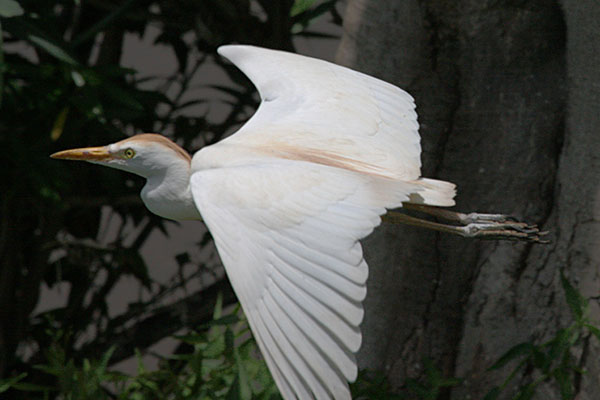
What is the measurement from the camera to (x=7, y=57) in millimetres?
2938

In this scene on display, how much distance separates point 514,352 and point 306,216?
88 centimetres

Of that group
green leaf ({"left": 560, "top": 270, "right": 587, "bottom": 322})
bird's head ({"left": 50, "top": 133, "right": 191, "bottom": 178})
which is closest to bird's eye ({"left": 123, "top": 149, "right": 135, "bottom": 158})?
bird's head ({"left": 50, "top": 133, "right": 191, "bottom": 178})

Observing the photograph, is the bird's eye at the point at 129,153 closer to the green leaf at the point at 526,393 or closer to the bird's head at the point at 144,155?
the bird's head at the point at 144,155

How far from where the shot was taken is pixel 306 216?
151 cm

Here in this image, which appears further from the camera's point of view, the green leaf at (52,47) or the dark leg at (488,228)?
the green leaf at (52,47)

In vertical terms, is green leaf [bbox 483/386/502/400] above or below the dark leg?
below

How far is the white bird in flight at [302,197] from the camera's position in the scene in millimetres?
1375

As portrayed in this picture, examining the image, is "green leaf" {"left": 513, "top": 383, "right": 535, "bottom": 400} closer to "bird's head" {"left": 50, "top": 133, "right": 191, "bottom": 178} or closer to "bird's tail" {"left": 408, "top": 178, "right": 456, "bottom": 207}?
"bird's tail" {"left": 408, "top": 178, "right": 456, "bottom": 207}

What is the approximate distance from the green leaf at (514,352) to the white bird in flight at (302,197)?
567 mm

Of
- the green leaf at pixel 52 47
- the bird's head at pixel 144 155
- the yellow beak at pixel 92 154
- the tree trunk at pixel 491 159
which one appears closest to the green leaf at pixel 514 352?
the tree trunk at pixel 491 159

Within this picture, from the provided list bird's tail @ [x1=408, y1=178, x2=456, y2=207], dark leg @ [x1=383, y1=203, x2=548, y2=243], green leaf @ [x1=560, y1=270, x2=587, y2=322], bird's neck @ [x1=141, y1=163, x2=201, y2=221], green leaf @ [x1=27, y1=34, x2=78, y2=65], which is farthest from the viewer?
green leaf @ [x1=27, y1=34, x2=78, y2=65]

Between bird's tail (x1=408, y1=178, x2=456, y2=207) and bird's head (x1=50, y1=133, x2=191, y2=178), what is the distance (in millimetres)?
423

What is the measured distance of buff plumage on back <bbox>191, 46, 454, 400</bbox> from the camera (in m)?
1.37

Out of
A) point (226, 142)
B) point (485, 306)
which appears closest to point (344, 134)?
point (226, 142)
